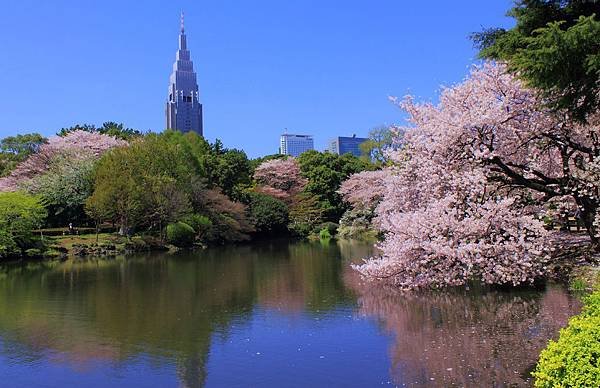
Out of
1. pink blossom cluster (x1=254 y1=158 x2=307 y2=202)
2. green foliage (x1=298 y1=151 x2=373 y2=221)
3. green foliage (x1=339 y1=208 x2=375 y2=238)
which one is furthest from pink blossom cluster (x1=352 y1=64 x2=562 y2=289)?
pink blossom cluster (x1=254 y1=158 x2=307 y2=202)

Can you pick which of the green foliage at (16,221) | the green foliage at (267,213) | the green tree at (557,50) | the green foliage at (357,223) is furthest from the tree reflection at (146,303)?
the green foliage at (357,223)

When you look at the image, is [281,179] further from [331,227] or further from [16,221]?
[16,221]

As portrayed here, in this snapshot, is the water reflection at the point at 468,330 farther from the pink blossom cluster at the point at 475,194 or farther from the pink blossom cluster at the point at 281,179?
the pink blossom cluster at the point at 281,179

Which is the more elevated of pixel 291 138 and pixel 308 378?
pixel 291 138

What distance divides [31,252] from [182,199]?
916 cm

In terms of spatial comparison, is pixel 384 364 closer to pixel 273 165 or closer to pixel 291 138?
pixel 273 165

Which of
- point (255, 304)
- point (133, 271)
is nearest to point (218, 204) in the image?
point (133, 271)

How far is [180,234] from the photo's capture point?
112 ft

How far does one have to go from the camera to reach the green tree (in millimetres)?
7113

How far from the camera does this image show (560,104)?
818cm

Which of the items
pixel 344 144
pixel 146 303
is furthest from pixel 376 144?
pixel 344 144

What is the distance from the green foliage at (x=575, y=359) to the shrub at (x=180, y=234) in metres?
30.9

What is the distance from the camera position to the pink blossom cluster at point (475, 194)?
1084 cm

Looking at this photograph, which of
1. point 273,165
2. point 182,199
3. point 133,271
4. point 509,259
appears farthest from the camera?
point 273,165
